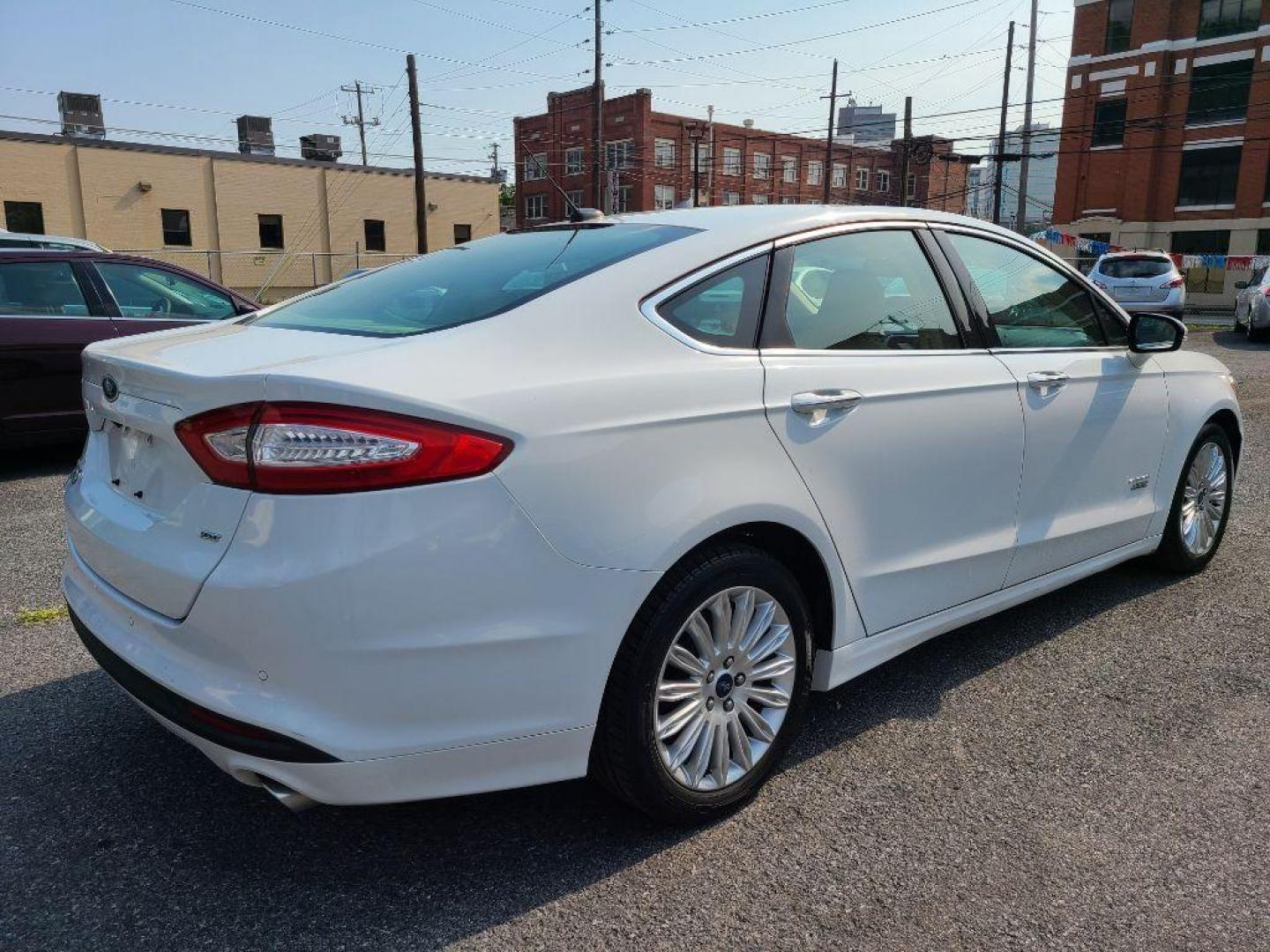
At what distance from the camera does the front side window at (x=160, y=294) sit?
7.30 m

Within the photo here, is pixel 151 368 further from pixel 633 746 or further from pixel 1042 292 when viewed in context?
pixel 1042 292

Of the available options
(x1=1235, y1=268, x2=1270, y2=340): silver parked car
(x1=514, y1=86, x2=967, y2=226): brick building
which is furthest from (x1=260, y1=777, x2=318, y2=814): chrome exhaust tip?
(x1=514, y1=86, x2=967, y2=226): brick building

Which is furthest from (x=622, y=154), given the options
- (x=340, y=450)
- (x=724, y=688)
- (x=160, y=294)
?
(x=340, y=450)

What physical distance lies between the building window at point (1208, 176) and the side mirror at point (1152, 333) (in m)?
46.1

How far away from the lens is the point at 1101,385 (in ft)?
12.5

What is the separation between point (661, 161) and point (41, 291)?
6248 centimetres

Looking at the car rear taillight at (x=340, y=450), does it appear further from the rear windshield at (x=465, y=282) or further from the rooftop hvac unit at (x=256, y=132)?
the rooftop hvac unit at (x=256, y=132)

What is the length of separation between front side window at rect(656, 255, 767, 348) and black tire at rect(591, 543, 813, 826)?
1.88 feet

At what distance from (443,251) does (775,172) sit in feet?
243

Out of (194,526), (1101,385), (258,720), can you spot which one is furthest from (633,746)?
(1101,385)

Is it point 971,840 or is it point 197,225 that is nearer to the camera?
point 971,840

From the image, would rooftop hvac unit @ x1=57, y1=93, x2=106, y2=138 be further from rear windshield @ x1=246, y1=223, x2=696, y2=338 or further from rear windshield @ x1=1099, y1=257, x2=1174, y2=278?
rear windshield @ x1=246, y1=223, x2=696, y2=338

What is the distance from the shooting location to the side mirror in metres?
4.05

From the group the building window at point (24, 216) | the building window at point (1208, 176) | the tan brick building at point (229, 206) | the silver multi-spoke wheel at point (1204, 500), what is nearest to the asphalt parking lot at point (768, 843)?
the silver multi-spoke wheel at point (1204, 500)
